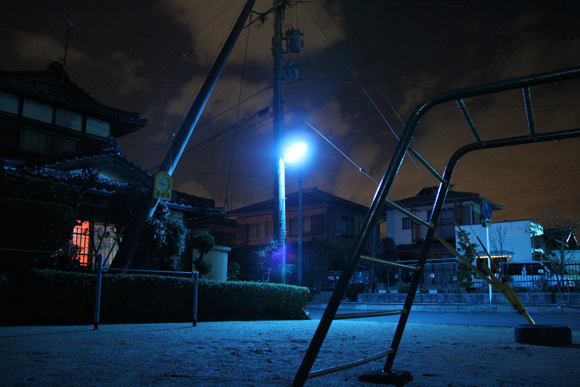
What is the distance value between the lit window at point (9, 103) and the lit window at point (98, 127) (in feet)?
10.8

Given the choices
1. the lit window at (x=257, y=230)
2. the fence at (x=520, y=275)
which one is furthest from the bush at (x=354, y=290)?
the lit window at (x=257, y=230)

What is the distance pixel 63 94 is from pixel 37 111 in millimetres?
1577

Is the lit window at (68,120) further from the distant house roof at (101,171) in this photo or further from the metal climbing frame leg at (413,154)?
the metal climbing frame leg at (413,154)

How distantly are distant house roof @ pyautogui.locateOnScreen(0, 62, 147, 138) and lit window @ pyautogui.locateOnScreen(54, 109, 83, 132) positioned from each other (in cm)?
30

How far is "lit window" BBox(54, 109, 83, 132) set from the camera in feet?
66.7

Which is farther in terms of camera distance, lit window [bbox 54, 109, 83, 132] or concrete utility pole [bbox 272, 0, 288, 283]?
lit window [bbox 54, 109, 83, 132]

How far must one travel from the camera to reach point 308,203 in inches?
1446

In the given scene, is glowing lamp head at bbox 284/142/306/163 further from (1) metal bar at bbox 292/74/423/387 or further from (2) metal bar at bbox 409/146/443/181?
(1) metal bar at bbox 292/74/423/387

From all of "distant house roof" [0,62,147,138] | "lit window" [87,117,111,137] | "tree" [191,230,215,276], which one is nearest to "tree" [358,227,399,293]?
"tree" [191,230,215,276]

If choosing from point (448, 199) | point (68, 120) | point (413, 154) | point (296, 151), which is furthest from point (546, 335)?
point (448, 199)

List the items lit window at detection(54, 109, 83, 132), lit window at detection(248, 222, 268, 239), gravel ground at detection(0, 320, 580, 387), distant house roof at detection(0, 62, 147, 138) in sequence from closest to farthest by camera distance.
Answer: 1. gravel ground at detection(0, 320, 580, 387)
2. distant house roof at detection(0, 62, 147, 138)
3. lit window at detection(54, 109, 83, 132)
4. lit window at detection(248, 222, 268, 239)

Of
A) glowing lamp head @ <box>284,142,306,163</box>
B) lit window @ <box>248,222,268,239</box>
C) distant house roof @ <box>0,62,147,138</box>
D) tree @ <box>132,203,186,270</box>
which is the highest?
distant house roof @ <box>0,62,147,138</box>

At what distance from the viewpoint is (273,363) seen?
4012mm

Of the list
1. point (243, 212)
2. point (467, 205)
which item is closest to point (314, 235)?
point (243, 212)
